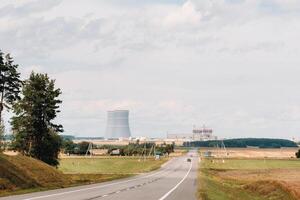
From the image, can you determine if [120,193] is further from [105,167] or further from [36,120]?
[105,167]

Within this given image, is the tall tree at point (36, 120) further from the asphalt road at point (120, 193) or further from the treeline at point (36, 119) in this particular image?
the asphalt road at point (120, 193)

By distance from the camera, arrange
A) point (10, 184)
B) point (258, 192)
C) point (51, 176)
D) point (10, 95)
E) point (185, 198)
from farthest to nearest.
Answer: point (10, 95)
point (51, 176)
point (258, 192)
point (10, 184)
point (185, 198)

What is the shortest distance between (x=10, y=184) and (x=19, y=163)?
10294 millimetres

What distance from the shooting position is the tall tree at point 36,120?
8819 centimetres

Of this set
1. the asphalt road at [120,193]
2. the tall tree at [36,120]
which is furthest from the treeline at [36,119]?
the asphalt road at [120,193]

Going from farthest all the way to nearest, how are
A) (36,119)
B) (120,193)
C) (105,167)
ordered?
(105,167) < (36,119) < (120,193)

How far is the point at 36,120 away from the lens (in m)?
89.0

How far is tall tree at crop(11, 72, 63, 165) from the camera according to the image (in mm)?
88188

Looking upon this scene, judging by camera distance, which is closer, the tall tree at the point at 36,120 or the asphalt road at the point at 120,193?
the asphalt road at the point at 120,193

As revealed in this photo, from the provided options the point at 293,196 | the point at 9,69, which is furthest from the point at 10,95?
the point at 293,196

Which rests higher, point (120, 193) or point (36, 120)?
point (36, 120)

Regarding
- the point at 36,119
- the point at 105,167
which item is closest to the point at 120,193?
the point at 36,119

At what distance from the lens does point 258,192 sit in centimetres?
Result: 5175

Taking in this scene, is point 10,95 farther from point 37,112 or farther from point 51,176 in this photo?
point 51,176
